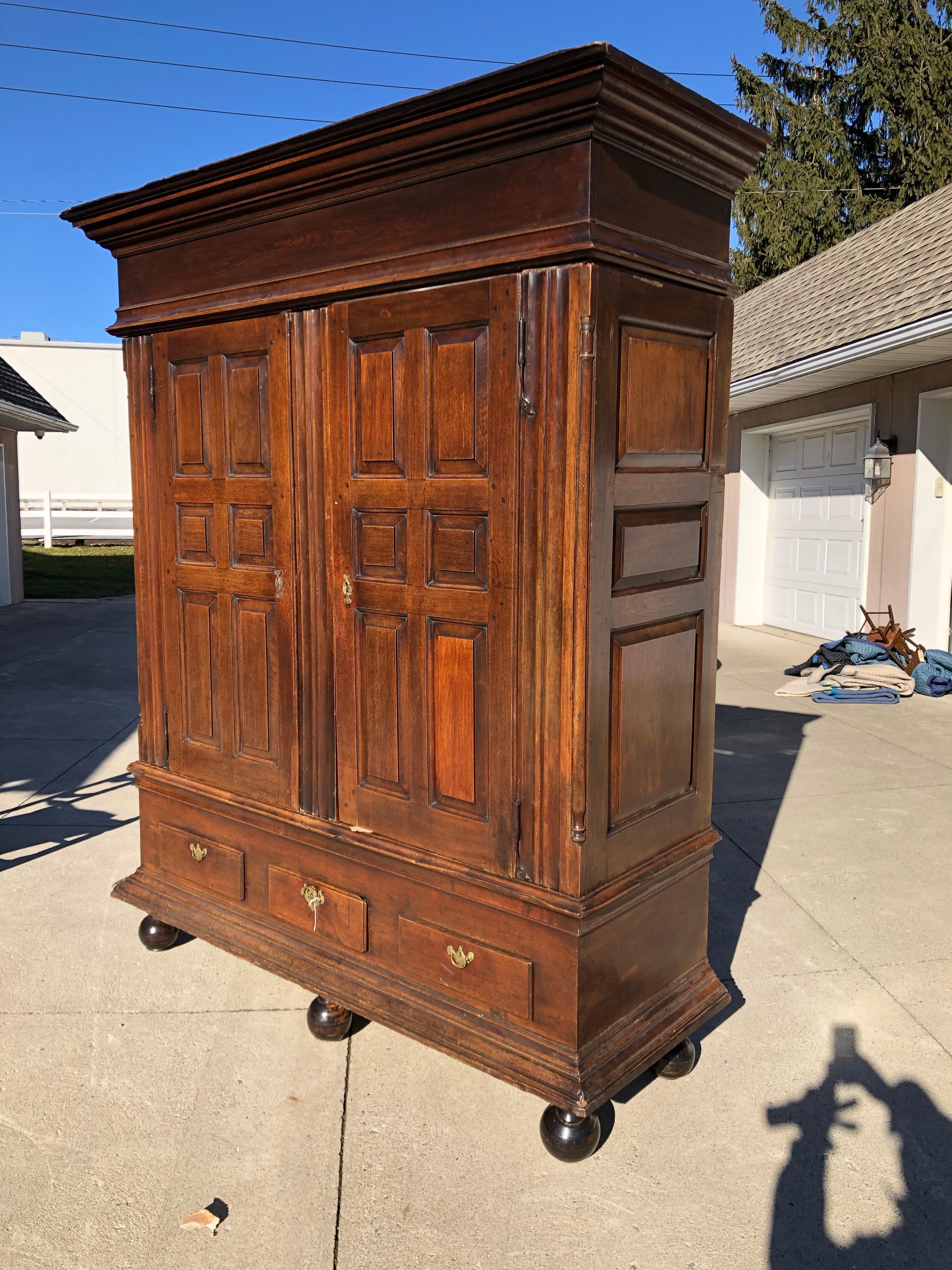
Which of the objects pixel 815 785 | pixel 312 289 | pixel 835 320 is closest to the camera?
pixel 312 289

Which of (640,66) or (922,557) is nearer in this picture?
(640,66)

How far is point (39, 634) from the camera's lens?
9875 mm

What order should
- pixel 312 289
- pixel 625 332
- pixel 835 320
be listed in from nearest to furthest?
pixel 625 332 → pixel 312 289 → pixel 835 320

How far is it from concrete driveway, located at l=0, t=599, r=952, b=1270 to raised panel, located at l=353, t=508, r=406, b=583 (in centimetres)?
126

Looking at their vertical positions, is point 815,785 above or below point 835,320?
below

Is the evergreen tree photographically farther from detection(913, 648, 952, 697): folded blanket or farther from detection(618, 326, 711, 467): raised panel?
detection(618, 326, 711, 467): raised panel

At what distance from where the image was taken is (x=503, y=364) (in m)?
2.04

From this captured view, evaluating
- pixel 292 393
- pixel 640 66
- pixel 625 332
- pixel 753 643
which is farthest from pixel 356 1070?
pixel 753 643

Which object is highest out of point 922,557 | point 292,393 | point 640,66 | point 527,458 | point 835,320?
point 835,320

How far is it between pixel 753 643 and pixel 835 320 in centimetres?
315

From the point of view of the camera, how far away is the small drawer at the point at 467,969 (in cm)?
216

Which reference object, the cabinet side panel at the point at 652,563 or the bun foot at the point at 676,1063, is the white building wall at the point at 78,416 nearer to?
the cabinet side panel at the point at 652,563

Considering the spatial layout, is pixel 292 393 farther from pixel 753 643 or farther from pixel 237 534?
pixel 753 643

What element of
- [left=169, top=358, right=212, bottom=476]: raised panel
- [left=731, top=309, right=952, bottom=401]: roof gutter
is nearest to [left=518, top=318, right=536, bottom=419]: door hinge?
[left=169, top=358, right=212, bottom=476]: raised panel
